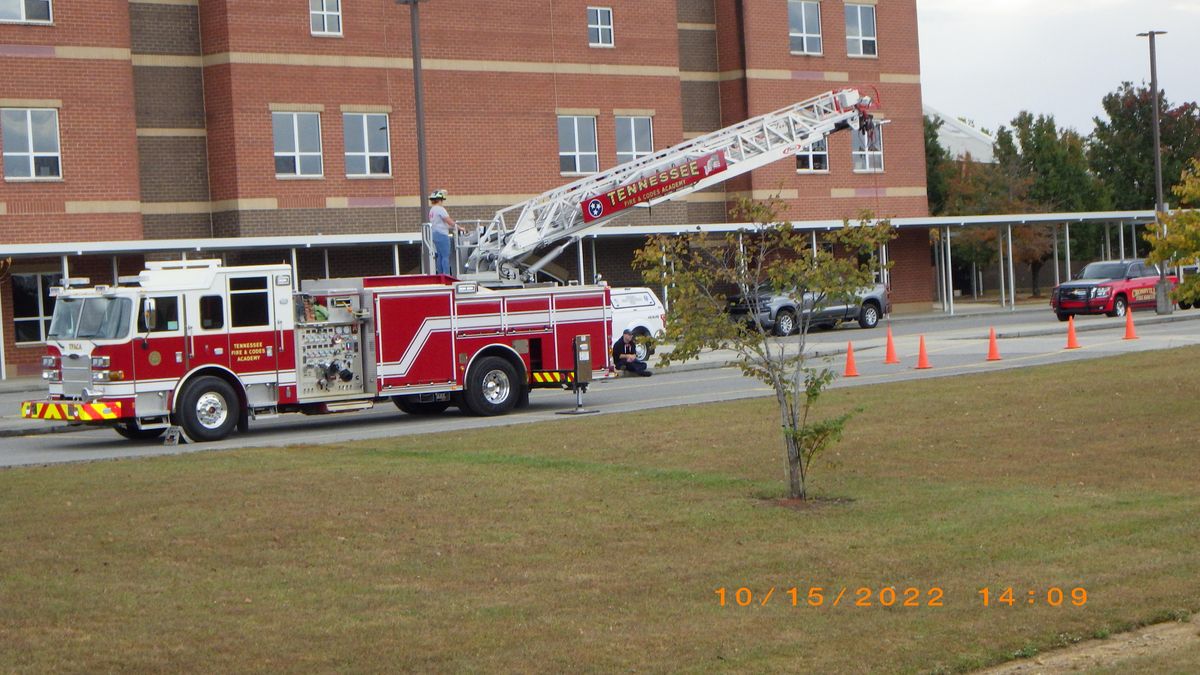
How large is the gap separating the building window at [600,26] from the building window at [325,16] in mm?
8084

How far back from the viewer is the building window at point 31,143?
36.6m

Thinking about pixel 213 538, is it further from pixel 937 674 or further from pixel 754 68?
pixel 754 68

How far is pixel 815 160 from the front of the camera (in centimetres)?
4959

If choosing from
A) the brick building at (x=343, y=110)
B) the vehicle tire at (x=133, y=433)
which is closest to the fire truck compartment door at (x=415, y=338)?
the vehicle tire at (x=133, y=433)

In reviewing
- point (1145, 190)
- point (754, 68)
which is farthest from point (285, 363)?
point (1145, 190)

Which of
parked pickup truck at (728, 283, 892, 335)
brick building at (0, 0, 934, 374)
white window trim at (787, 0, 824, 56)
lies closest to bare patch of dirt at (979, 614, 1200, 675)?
parked pickup truck at (728, 283, 892, 335)

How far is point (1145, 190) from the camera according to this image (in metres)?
69.0

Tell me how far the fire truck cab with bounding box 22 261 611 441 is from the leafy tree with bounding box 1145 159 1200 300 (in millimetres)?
9241

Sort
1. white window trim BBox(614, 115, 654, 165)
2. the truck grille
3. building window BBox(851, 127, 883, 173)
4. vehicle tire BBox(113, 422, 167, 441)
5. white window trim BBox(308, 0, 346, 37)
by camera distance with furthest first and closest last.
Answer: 1. building window BBox(851, 127, 883, 173)
2. white window trim BBox(614, 115, 654, 165)
3. white window trim BBox(308, 0, 346, 37)
4. vehicle tire BBox(113, 422, 167, 441)
5. the truck grille

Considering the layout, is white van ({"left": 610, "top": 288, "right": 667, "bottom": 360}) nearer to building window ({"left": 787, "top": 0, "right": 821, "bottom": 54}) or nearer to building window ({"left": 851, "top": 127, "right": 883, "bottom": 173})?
building window ({"left": 787, "top": 0, "right": 821, "bottom": 54})

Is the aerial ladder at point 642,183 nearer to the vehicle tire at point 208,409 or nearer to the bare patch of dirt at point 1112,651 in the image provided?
the vehicle tire at point 208,409

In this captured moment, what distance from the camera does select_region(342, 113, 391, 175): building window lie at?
40781 mm

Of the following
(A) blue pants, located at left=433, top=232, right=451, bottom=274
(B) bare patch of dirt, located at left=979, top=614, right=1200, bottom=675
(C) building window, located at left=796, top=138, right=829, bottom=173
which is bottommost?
(B) bare patch of dirt, located at left=979, top=614, right=1200, bottom=675

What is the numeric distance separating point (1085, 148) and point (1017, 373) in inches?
2315
